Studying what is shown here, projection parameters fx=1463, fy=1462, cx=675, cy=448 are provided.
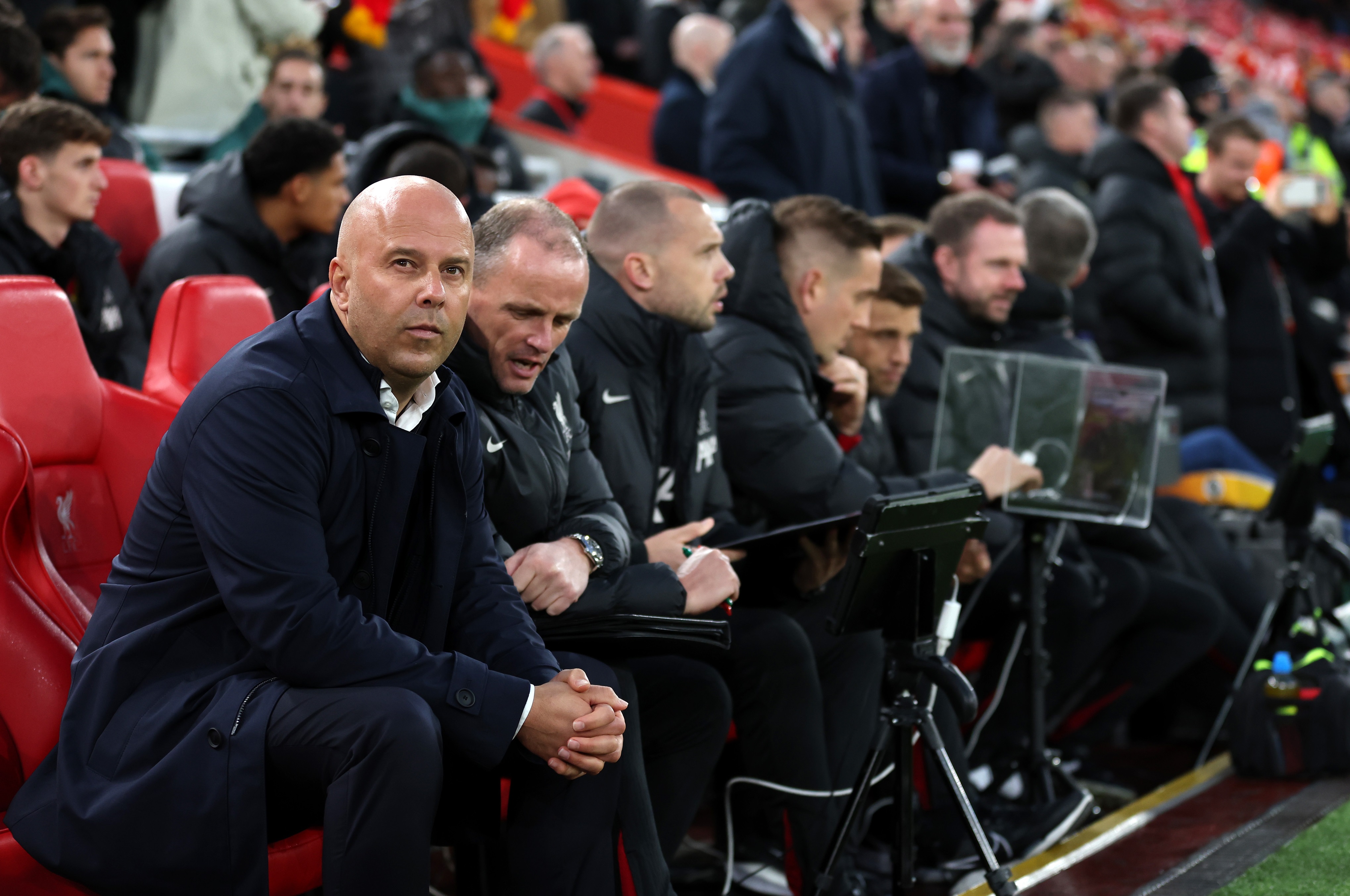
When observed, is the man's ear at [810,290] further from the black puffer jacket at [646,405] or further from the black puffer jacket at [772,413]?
the black puffer jacket at [646,405]

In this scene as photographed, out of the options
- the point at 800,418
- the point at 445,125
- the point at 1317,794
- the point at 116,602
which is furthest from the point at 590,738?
the point at 445,125


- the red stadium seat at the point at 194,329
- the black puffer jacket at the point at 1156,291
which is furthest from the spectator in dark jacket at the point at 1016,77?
the red stadium seat at the point at 194,329

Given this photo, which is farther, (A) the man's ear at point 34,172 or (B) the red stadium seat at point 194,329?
(A) the man's ear at point 34,172

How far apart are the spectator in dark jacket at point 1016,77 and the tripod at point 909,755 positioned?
597cm

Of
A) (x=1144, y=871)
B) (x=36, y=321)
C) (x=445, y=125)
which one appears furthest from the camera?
(x=445, y=125)

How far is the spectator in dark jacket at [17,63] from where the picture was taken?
4090 millimetres

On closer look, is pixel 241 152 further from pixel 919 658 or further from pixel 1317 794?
pixel 1317 794

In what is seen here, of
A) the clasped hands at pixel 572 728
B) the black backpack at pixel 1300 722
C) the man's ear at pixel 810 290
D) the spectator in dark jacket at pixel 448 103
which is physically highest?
the man's ear at pixel 810 290

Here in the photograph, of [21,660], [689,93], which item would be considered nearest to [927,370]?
[21,660]

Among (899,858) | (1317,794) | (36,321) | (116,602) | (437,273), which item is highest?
(437,273)

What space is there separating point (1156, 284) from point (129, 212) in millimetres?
3923

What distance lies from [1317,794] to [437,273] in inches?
114

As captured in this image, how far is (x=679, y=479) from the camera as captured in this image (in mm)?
3250

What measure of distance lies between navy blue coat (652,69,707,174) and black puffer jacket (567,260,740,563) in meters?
5.32
